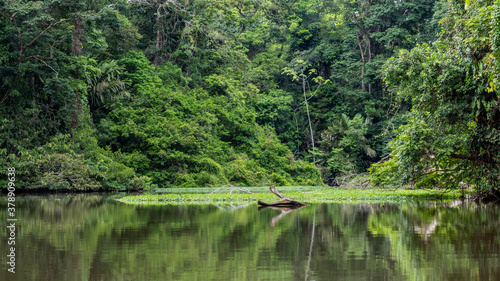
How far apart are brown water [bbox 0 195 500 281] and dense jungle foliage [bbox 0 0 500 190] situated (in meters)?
3.28

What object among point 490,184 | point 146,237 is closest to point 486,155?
point 490,184

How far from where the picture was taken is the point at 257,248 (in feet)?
19.0

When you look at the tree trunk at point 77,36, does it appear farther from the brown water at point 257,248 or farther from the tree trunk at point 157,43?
the brown water at point 257,248

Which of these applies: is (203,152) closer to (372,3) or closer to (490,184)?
(490,184)

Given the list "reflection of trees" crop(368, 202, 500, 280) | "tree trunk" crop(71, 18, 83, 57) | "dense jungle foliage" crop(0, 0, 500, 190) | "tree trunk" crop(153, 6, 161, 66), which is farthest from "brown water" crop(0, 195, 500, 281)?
"tree trunk" crop(153, 6, 161, 66)

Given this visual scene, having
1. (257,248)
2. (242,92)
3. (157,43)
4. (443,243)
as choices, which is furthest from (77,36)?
(443,243)

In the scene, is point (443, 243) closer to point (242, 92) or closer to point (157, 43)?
point (157, 43)

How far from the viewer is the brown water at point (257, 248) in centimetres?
445

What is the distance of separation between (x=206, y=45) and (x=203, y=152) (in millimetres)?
7920

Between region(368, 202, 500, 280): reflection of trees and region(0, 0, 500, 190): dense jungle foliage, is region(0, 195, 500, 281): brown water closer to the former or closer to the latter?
region(368, 202, 500, 280): reflection of trees

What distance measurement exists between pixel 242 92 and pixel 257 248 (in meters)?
27.8

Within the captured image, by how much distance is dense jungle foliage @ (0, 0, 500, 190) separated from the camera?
11.7 meters

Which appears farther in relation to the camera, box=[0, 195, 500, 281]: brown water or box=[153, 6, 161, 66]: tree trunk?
box=[153, 6, 161, 66]: tree trunk

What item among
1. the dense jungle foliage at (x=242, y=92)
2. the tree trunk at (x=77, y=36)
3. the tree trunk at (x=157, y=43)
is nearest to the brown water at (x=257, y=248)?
the dense jungle foliage at (x=242, y=92)
